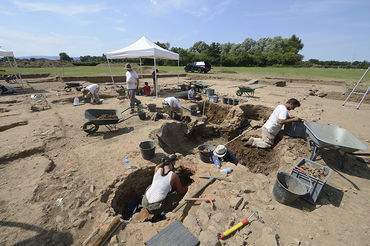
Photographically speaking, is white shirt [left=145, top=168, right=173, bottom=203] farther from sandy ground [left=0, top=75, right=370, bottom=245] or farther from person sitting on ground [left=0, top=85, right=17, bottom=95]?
person sitting on ground [left=0, top=85, right=17, bottom=95]

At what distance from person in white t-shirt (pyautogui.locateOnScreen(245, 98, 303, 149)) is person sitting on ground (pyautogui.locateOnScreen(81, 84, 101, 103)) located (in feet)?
29.2

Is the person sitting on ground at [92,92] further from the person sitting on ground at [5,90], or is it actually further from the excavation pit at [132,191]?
the excavation pit at [132,191]

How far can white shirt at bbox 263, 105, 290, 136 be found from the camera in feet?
15.5

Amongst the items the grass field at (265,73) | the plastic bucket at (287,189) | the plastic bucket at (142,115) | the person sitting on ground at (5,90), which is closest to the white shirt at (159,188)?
the plastic bucket at (287,189)

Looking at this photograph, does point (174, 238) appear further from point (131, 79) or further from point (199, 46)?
point (199, 46)

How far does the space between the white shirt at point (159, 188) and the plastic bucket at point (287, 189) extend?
208 centimetres

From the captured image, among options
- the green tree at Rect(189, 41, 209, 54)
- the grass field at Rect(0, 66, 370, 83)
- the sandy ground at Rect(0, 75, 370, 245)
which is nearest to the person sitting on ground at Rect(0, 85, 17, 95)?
the sandy ground at Rect(0, 75, 370, 245)

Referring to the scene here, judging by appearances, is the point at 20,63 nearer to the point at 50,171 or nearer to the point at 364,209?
the point at 50,171

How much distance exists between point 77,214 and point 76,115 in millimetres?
6077

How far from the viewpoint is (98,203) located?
117 inches

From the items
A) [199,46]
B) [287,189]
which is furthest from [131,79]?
[199,46]

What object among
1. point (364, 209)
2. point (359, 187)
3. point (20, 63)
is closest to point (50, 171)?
point (364, 209)

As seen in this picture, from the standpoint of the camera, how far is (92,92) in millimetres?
9172

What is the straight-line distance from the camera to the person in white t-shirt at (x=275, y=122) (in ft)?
15.4
